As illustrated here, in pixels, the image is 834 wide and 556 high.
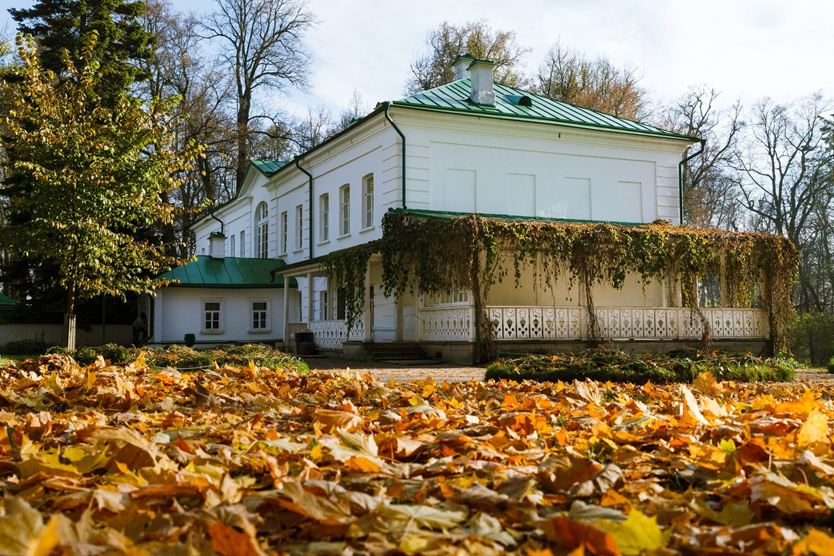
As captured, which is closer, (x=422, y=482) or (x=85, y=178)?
(x=422, y=482)

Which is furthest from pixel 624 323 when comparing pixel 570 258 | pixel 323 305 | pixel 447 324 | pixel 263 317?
pixel 263 317

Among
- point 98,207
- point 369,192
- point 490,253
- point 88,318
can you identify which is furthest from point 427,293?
point 88,318

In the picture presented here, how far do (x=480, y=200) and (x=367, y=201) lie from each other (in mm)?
3738

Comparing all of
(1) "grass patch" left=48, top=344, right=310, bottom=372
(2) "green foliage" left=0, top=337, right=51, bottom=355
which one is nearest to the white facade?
(2) "green foliage" left=0, top=337, right=51, bottom=355

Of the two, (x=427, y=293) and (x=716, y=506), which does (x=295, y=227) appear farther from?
(x=716, y=506)

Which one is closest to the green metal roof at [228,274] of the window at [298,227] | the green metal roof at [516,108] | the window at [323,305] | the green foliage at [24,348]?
the window at [298,227]

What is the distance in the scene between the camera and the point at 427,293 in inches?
838

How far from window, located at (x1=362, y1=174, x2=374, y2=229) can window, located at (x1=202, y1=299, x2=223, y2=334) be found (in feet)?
29.9

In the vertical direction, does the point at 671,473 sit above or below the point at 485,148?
below

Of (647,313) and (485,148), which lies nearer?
(647,313)

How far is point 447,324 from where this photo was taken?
1978cm

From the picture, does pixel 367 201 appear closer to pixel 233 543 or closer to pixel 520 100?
pixel 520 100

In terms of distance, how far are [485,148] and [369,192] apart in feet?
13.1

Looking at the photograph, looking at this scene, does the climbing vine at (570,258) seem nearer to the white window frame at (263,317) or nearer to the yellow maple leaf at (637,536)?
the white window frame at (263,317)
